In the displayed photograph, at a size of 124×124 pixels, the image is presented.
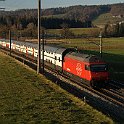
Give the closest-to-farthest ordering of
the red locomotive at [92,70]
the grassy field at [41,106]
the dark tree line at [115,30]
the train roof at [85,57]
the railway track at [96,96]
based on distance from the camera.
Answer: the grassy field at [41,106] < the railway track at [96,96] < the red locomotive at [92,70] < the train roof at [85,57] < the dark tree line at [115,30]

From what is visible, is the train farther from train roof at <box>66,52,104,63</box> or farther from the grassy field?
the grassy field

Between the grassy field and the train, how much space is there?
11.5 feet

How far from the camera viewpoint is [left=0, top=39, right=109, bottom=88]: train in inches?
1314

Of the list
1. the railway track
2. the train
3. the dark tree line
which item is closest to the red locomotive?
the train

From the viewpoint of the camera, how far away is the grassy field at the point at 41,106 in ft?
66.2

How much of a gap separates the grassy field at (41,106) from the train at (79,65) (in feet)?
11.5

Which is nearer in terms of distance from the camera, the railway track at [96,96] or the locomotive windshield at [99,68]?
the railway track at [96,96]

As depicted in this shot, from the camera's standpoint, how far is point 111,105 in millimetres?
26516

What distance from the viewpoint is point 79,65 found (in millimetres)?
35906

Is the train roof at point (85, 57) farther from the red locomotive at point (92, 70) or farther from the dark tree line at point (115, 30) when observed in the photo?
the dark tree line at point (115, 30)

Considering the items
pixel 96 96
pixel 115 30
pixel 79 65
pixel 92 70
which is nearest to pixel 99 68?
pixel 92 70

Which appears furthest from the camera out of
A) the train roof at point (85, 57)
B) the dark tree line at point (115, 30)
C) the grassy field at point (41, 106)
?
the dark tree line at point (115, 30)

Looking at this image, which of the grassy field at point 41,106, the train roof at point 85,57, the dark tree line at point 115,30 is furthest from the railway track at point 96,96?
the dark tree line at point 115,30

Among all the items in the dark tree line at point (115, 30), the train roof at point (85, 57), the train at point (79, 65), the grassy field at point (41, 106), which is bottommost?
the grassy field at point (41, 106)
